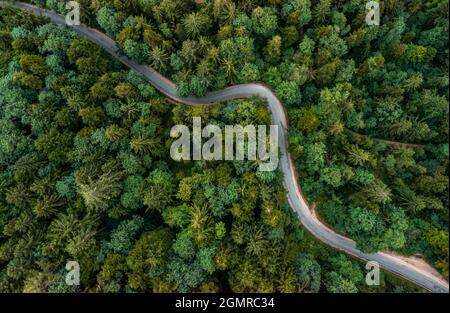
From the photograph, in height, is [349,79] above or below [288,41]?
below

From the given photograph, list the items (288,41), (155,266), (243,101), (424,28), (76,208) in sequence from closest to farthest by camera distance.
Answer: (155,266) < (76,208) < (243,101) < (288,41) < (424,28)

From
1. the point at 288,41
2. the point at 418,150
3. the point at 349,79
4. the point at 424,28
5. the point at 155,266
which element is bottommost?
the point at 155,266

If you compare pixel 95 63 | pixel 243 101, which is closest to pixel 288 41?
pixel 243 101

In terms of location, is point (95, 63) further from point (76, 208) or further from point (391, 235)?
point (391, 235)

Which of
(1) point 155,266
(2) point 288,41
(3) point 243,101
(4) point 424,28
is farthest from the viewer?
(4) point 424,28

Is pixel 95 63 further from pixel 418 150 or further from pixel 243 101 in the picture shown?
pixel 418 150

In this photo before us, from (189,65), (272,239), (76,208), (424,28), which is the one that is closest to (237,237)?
(272,239)

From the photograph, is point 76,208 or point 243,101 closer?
point 76,208
